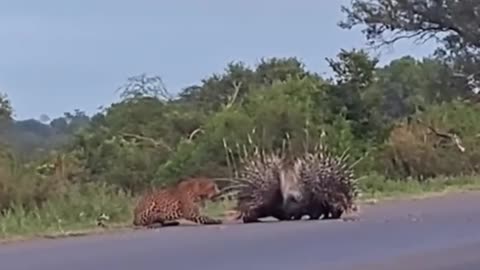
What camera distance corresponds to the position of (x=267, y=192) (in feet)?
50.1

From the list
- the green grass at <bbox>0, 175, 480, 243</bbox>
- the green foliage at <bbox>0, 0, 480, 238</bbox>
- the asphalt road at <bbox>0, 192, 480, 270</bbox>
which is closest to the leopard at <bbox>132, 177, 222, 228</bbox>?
the green grass at <bbox>0, 175, 480, 243</bbox>

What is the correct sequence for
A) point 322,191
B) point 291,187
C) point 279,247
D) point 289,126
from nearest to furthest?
point 279,247, point 322,191, point 291,187, point 289,126

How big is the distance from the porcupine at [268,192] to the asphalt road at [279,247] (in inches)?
19.4

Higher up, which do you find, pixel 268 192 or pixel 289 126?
pixel 289 126

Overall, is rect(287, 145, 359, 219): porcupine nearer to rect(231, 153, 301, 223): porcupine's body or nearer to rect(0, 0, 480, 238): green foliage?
rect(231, 153, 301, 223): porcupine's body

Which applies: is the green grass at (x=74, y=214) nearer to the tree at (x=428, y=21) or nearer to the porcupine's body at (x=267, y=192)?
the porcupine's body at (x=267, y=192)

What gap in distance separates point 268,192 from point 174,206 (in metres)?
1.30

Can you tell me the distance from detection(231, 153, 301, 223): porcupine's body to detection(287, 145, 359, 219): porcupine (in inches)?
4.2

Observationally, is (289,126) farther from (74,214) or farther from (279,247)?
(279,247)

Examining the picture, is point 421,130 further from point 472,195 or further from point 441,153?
point 472,195

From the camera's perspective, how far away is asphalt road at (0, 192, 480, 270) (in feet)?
32.3

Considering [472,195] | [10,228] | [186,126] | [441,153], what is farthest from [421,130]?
[10,228]

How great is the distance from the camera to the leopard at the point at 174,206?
14.2 metres

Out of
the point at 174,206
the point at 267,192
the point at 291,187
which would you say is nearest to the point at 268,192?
the point at 267,192
